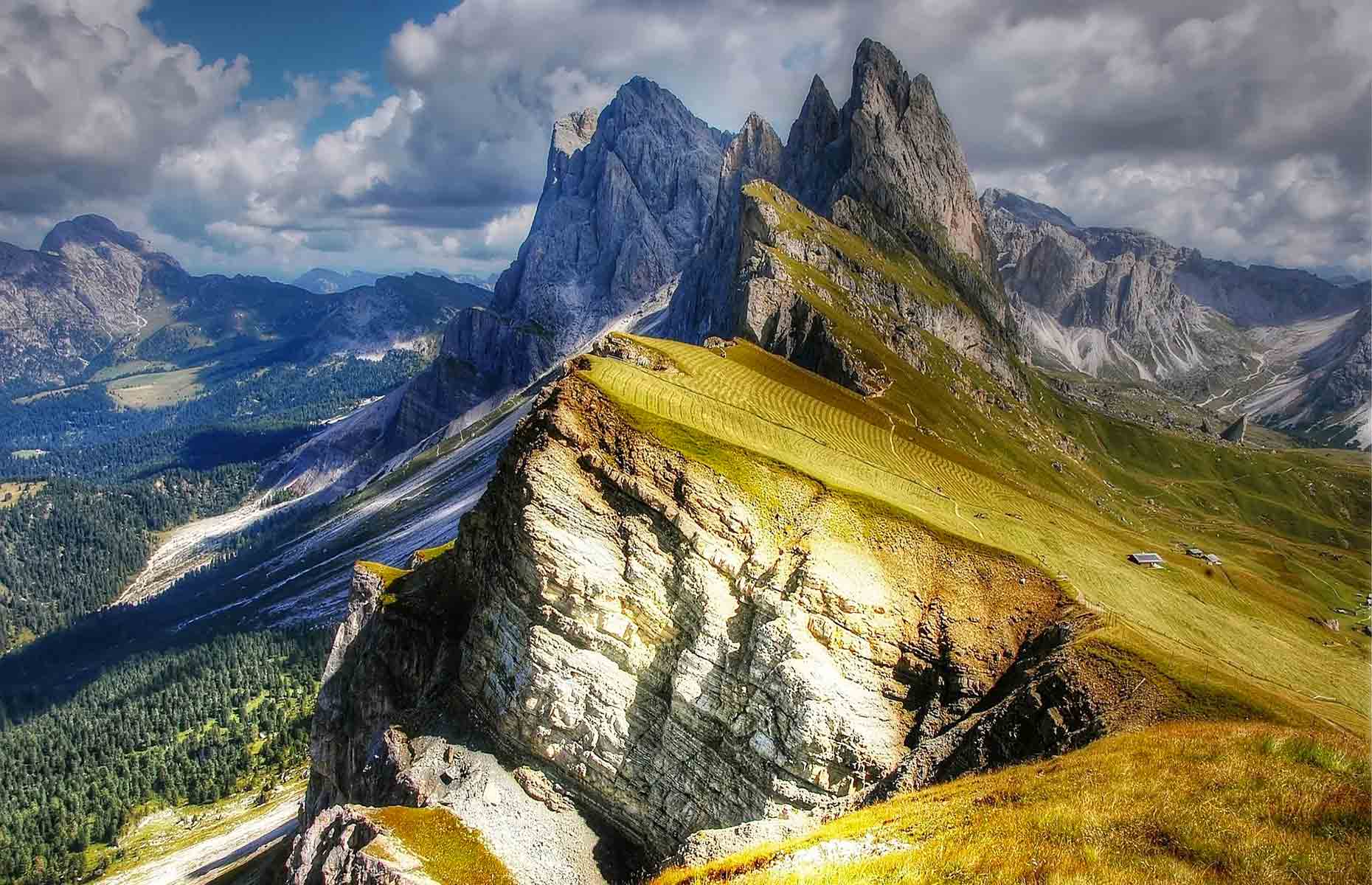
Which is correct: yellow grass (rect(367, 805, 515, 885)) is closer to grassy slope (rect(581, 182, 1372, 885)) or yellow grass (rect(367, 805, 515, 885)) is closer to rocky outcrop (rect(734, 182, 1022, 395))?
grassy slope (rect(581, 182, 1372, 885))

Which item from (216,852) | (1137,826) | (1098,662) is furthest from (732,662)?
(216,852)

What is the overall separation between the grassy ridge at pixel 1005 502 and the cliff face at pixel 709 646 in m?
3.44

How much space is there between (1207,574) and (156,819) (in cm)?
16915

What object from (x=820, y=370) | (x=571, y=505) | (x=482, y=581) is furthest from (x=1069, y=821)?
(x=820, y=370)

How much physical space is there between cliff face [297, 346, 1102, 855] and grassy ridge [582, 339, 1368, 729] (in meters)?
3.44

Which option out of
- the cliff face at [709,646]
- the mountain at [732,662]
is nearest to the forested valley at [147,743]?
the mountain at [732,662]

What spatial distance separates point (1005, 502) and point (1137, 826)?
55267 mm

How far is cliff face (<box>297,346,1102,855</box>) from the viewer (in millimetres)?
36562

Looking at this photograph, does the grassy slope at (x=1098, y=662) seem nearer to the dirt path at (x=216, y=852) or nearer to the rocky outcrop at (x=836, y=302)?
the rocky outcrop at (x=836, y=302)

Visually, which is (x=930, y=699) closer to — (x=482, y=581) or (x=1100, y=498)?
(x=482, y=581)

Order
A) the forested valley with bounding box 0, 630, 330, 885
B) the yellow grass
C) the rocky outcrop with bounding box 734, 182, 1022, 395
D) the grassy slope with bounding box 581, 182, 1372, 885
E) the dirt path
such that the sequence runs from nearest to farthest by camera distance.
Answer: the grassy slope with bounding box 581, 182, 1372, 885 < the yellow grass < the dirt path < the forested valley with bounding box 0, 630, 330, 885 < the rocky outcrop with bounding box 734, 182, 1022, 395

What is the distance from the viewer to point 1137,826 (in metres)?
17.0

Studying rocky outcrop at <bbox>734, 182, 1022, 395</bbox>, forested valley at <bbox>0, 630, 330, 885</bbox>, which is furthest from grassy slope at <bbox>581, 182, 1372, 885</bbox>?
forested valley at <bbox>0, 630, 330, 885</bbox>

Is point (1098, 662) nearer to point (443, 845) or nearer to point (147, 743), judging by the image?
point (443, 845)
